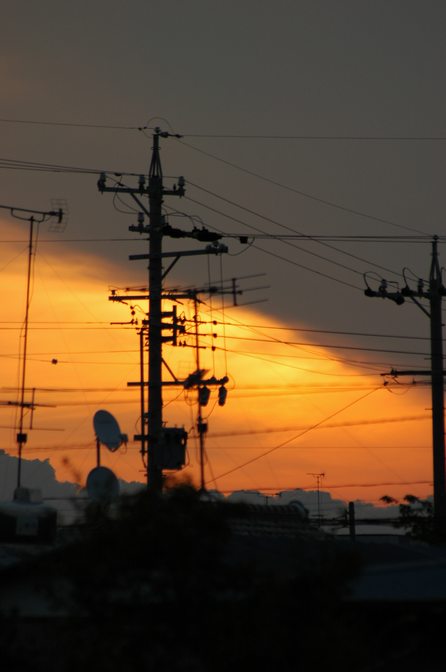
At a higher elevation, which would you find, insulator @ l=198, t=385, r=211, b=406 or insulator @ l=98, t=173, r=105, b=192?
insulator @ l=98, t=173, r=105, b=192

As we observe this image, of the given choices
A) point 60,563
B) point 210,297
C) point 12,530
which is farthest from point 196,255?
point 60,563

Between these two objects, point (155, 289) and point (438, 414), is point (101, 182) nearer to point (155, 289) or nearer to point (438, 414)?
point (155, 289)

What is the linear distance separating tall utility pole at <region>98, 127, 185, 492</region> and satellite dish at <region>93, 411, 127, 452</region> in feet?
10.8

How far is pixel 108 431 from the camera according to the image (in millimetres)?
41469

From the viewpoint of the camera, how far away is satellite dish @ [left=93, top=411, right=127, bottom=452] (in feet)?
136

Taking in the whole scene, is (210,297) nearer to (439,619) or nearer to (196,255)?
(196,255)

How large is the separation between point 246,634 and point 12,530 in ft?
44.0

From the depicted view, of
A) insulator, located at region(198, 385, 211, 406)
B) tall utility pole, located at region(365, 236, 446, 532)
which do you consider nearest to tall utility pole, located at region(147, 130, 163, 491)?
insulator, located at region(198, 385, 211, 406)

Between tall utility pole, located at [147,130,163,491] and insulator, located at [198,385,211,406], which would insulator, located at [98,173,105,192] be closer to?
tall utility pole, located at [147,130,163,491]

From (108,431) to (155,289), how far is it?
7.71m

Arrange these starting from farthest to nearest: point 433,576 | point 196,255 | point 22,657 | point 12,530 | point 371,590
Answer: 1. point 196,255
2. point 12,530
3. point 433,576
4. point 371,590
5. point 22,657

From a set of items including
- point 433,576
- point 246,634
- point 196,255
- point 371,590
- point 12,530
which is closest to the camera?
point 246,634

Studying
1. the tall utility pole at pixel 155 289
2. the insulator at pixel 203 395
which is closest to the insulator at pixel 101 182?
the tall utility pole at pixel 155 289

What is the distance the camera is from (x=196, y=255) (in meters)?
48.4
